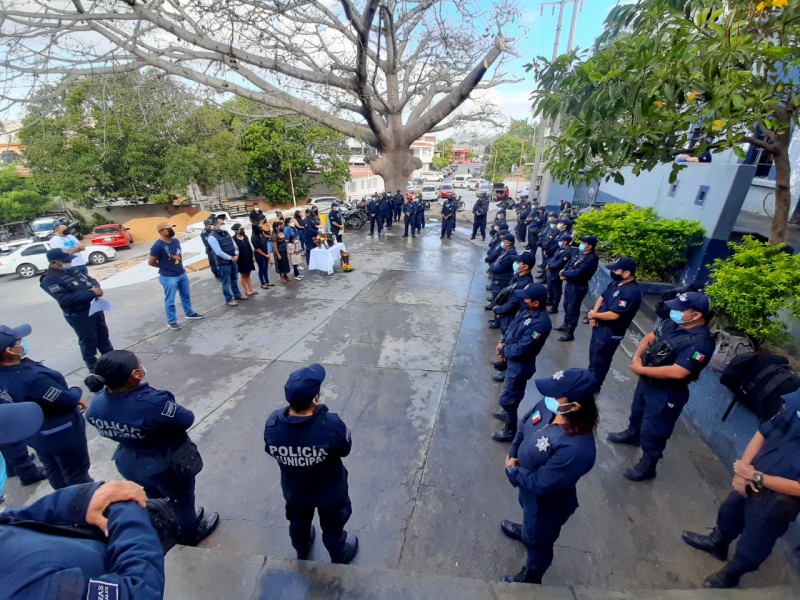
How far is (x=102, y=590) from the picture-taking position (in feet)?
3.46

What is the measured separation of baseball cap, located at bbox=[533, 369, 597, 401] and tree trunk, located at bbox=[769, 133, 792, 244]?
371 centimetres

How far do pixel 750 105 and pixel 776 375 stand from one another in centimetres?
220

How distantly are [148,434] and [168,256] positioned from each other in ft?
14.5

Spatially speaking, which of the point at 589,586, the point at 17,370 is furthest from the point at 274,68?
the point at 589,586

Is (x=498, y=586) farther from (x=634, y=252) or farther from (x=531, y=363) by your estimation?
(x=634, y=252)

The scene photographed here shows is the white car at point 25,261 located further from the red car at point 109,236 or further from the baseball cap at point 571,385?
the baseball cap at point 571,385

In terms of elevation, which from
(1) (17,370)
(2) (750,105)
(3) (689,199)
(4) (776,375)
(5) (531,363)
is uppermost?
(2) (750,105)

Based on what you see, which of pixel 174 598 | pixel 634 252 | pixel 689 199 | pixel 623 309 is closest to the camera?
pixel 174 598

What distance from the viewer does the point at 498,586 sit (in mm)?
2156

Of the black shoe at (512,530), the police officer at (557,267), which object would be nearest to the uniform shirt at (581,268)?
the police officer at (557,267)

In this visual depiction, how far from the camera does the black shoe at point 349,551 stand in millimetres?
2475

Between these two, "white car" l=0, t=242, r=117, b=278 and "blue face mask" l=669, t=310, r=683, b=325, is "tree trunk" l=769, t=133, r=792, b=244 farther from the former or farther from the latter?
"white car" l=0, t=242, r=117, b=278

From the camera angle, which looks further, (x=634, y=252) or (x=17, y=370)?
(x=634, y=252)

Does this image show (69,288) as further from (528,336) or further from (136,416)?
(528,336)
